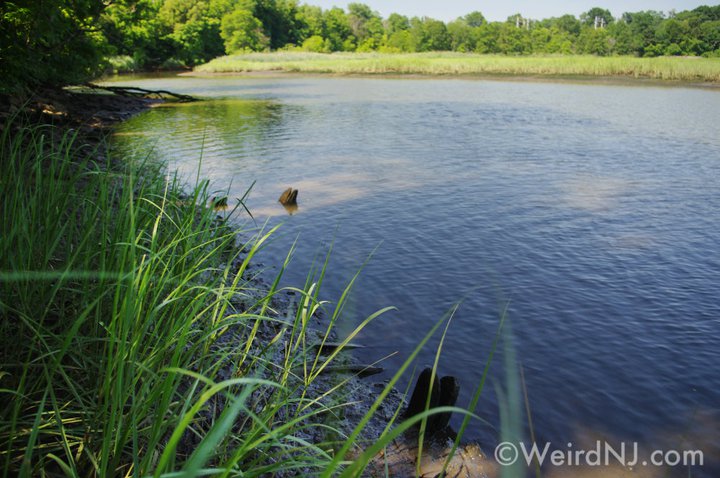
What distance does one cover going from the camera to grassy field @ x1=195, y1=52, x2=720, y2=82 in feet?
117

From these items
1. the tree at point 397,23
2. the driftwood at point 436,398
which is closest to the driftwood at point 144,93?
the driftwood at point 436,398

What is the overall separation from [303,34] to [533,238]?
352 feet

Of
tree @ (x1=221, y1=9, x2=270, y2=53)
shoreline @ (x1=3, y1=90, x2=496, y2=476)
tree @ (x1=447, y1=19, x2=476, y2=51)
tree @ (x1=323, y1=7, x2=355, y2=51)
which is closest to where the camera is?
shoreline @ (x1=3, y1=90, x2=496, y2=476)

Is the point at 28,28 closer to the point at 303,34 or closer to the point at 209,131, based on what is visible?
the point at 209,131

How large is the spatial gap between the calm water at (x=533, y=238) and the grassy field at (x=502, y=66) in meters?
18.0

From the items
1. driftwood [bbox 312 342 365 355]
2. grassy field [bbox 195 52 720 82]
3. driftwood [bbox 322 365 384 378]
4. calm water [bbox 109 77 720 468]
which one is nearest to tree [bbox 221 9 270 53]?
grassy field [bbox 195 52 720 82]

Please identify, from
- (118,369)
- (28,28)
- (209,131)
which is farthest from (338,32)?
(118,369)

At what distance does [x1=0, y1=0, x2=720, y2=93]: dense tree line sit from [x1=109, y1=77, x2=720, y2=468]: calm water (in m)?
3.54

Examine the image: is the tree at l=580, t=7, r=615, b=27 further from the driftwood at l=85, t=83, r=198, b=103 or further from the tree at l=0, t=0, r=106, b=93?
the tree at l=0, t=0, r=106, b=93

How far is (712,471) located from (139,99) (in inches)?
1068

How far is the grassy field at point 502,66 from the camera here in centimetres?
3566

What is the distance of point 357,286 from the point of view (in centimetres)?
678

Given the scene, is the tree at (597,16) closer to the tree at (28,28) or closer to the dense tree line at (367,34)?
the dense tree line at (367,34)

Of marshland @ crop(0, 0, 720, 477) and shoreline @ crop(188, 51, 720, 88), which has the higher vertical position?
shoreline @ crop(188, 51, 720, 88)
